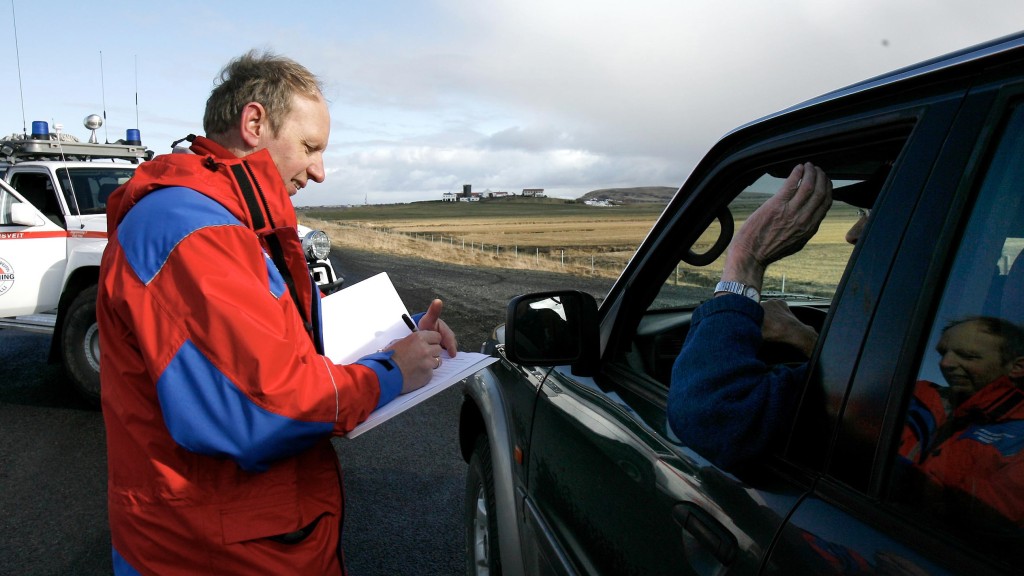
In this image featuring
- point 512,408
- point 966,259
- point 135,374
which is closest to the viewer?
point 966,259

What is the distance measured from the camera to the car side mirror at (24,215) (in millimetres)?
6492

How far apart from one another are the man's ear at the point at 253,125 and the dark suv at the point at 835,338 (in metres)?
0.80

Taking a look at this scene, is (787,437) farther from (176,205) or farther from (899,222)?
(176,205)

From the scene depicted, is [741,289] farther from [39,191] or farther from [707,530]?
[39,191]

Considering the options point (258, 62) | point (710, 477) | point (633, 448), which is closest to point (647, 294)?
point (633, 448)

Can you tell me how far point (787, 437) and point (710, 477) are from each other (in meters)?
0.17

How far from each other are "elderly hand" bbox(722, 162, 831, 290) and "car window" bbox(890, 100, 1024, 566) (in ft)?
1.23

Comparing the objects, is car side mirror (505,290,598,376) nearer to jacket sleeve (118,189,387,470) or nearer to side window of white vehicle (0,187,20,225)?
jacket sleeve (118,189,387,470)

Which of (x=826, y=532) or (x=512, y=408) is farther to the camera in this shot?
(x=512, y=408)

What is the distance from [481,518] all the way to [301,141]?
172 cm

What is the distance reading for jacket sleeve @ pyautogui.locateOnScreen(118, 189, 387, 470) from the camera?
4.65ft

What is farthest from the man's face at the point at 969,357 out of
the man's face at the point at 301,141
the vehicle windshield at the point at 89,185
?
the vehicle windshield at the point at 89,185

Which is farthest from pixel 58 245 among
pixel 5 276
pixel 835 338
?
pixel 835 338

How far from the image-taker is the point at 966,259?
1063 millimetres
